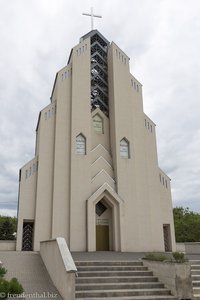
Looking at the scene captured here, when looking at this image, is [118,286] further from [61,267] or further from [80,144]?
[80,144]

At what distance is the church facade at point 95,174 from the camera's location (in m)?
20.3

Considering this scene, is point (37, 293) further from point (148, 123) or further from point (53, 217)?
point (148, 123)

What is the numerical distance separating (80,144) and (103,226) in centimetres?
628

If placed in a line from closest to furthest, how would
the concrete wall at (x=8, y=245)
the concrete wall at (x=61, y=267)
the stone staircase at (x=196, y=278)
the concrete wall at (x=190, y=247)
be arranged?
the concrete wall at (x=61, y=267)
the stone staircase at (x=196, y=278)
the concrete wall at (x=8, y=245)
the concrete wall at (x=190, y=247)

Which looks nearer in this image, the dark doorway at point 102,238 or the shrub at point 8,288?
the shrub at point 8,288

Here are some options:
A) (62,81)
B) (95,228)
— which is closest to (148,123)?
(62,81)

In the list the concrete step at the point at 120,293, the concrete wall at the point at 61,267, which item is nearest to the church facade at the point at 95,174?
the concrete wall at the point at 61,267

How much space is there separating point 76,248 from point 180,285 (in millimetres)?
11468

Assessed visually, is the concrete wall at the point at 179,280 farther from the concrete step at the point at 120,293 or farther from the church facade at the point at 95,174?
the church facade at the point at 95,174

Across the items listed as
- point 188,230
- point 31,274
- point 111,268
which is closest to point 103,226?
point 111,268

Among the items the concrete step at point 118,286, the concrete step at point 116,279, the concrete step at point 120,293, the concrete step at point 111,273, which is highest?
the concrete step at point 111,273

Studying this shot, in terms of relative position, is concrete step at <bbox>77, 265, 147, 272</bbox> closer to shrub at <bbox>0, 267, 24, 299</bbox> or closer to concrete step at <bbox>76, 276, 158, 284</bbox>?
concrete step at <bbox>76, 276, 158, 284</bbox>

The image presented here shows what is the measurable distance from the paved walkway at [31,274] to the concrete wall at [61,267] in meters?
0.23

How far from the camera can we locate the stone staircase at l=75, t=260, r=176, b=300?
9062 mm
